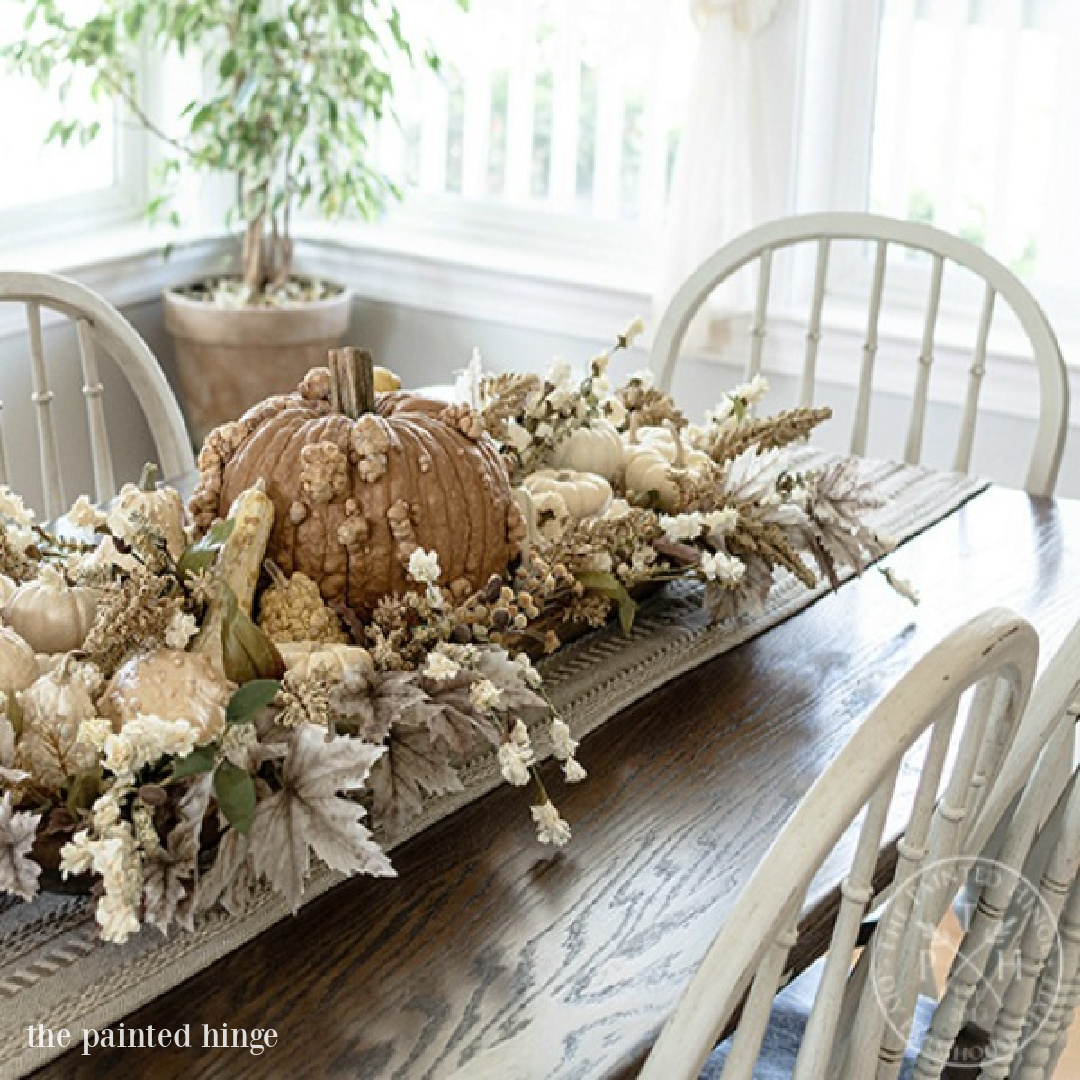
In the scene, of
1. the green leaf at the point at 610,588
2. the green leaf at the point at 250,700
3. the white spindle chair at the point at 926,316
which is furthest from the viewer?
the white spindle chair at the point at 926,316

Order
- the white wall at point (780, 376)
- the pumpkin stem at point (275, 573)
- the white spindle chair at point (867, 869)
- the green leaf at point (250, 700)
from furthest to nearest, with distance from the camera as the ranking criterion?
the white wall at point (780, 376), the pumpkin stem at point (275, 573), the green leaf at point (250, 700), the white spindle chair at point (867, 869)

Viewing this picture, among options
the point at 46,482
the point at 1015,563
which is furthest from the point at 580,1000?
the point at 46,482

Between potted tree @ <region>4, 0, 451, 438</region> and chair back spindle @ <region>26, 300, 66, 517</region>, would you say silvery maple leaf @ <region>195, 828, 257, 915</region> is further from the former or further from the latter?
potted tree @ <region>4, 0, 451, 438</region>

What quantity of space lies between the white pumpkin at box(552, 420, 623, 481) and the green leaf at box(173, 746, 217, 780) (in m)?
0.63

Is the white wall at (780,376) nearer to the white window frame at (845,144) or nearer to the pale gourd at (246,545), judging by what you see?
the white window frame at (845,144)

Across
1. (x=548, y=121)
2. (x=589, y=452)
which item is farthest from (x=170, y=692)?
(x=548, y=121)

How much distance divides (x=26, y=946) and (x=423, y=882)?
262 mm

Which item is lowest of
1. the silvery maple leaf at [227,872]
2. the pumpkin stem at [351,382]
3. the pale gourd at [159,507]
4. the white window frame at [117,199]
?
the white window frame at [117,199]

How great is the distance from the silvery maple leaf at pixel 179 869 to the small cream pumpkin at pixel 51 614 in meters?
0.23

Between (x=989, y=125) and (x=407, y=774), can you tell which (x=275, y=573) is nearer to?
(x=407, y=774)

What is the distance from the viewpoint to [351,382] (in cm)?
138

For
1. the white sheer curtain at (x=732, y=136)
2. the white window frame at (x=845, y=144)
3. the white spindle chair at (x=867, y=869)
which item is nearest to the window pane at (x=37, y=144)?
the white sheer curtain at (x=732, y=136)

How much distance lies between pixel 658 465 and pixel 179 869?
2.37ft

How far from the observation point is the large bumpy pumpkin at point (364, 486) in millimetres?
1308
